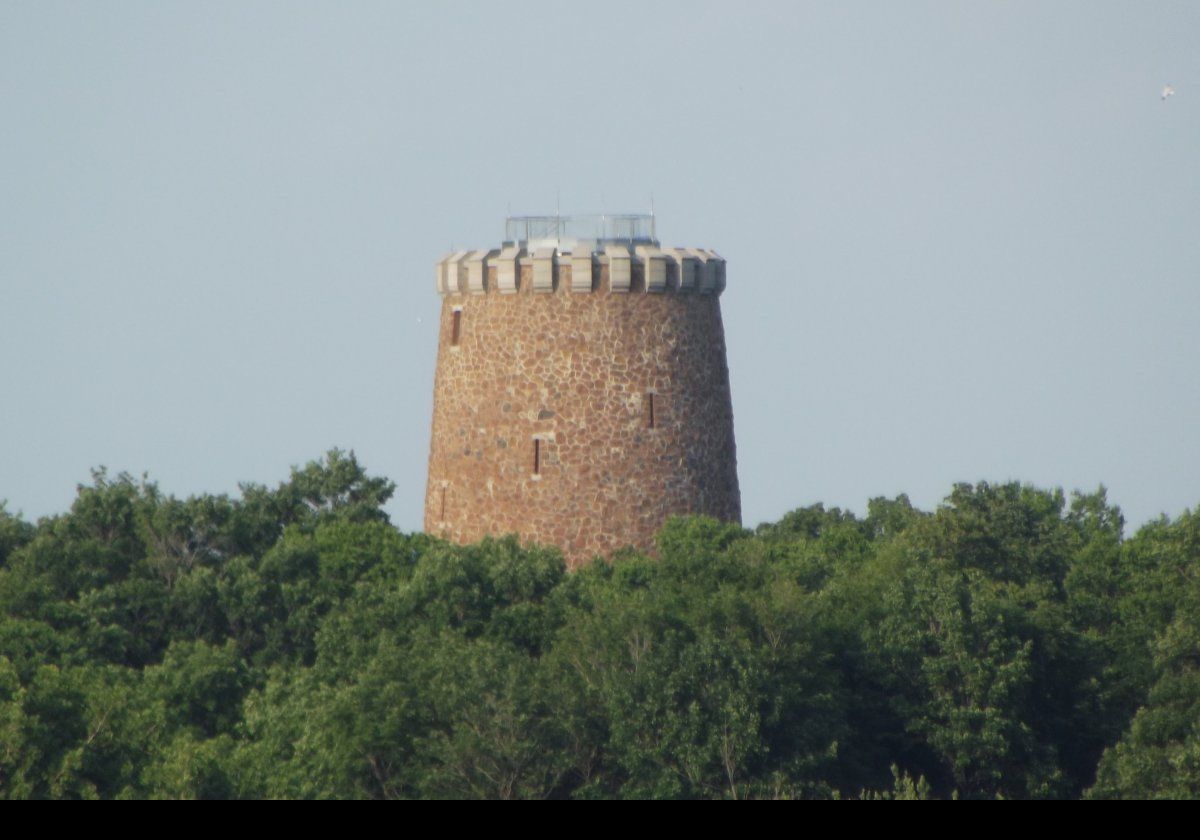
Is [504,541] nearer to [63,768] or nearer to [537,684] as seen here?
[537,684]

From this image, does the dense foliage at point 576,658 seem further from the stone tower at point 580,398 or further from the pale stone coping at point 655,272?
the pale stone coping at point 655,272

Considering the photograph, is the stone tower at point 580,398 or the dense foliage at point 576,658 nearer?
the dense foliage at point 576,658

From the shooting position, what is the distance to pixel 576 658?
113 ft

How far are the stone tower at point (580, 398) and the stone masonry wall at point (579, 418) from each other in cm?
3

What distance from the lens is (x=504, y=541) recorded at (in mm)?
39875

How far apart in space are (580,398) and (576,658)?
877 centimetres

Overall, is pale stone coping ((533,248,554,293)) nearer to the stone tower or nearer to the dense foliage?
the stone tower

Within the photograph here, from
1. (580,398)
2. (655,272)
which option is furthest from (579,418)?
(655,272)

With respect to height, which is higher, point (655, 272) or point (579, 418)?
point (655, 272)

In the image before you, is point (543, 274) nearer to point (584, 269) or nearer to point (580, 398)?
point (584, 269)

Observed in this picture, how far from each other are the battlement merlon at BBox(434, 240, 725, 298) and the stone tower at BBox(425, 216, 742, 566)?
1.1 inches

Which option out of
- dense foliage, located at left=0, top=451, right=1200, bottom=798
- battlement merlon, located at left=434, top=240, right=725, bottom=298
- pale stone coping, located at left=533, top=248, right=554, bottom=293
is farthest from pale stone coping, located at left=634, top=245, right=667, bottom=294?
dense foliage, located at left=0, top=451, right=1200, bottom=798

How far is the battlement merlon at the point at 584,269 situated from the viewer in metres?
42.3

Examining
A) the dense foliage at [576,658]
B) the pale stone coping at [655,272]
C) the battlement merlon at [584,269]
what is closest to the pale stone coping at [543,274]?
the battlement merlon at [584,269]
